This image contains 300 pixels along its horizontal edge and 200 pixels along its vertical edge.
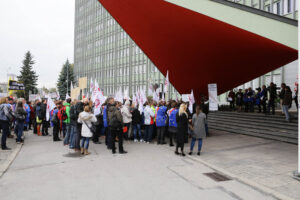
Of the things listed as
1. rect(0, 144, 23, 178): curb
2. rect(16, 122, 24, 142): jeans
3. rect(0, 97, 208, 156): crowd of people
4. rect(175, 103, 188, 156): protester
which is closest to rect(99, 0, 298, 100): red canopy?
rect(0, 97, 208, 156): crowd of people

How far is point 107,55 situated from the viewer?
63375mm

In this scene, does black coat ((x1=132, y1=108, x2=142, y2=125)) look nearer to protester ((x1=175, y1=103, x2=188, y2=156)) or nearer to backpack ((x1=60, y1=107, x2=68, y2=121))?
backpack ((x1=60, y1=107, x2=68, y2=121))

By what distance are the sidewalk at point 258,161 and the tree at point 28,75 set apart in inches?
2722

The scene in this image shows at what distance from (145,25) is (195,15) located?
3.20m

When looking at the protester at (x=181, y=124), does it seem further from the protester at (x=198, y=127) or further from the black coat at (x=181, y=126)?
the protester at (x=198, y=127)

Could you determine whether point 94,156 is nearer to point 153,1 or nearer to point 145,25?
point 153,1

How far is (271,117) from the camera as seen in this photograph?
1373cm

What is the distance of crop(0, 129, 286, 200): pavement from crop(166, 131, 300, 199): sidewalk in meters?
0.41

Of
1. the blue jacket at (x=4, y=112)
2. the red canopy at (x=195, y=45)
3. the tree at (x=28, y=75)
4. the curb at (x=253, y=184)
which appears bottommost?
the curb at (x=253, y=184)

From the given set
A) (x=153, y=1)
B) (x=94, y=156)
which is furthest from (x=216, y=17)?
(x=94, y=156)

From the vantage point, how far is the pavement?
487 centimetres

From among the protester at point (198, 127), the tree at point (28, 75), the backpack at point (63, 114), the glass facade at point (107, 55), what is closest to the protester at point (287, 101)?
the protester at point (198, 127)

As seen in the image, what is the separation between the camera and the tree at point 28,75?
70.4 meters

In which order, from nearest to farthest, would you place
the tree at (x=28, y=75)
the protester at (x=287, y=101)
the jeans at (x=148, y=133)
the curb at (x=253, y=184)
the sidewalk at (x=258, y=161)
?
the curb at (x=253, y=184)
the sidewalk at (x=258, y=161)
the jeans at (x=148, y=133)
the protester at (x=287, y=101)
the tree at (x=28, y=75)
